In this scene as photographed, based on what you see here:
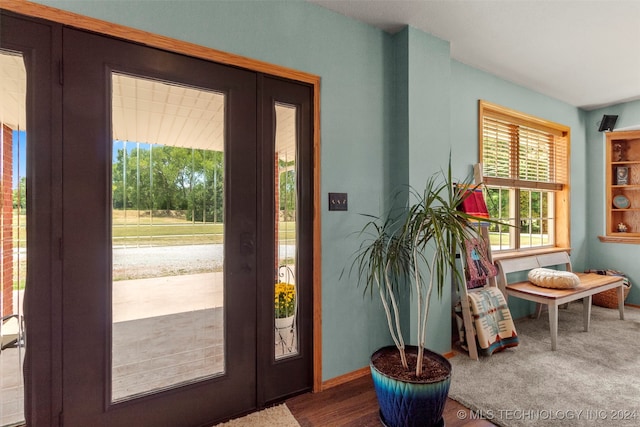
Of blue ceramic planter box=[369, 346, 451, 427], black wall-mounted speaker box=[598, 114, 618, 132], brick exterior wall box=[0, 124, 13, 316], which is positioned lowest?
blue ceramic planter box=[369, 346, 451, 427]

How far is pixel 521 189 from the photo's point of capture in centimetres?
379

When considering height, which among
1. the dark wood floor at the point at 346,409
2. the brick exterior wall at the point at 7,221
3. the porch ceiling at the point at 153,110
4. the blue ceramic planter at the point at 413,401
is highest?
the porch ceiling at the point at 153,110

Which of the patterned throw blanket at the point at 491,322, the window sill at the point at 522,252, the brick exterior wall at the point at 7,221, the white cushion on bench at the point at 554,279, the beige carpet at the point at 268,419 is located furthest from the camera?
the window sill at the point at 522,252

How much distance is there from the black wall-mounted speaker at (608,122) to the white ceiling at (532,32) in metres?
0.72

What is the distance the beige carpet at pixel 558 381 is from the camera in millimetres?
1879

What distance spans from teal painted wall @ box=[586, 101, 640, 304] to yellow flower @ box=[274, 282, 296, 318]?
462 centimetres

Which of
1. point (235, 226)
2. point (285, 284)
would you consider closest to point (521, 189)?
point (285, 284)

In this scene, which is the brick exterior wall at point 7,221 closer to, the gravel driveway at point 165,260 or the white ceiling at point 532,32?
the gravel driveway at point 165,260

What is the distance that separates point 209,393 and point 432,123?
7.99ft

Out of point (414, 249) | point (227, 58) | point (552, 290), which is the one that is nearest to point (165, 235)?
point (227, 58)

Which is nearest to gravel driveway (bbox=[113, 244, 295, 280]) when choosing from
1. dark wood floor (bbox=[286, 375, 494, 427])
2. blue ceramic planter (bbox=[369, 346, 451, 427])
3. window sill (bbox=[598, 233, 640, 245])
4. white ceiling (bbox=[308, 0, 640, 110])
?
dark wood floor (bbox=[286, 375, 494, 427])

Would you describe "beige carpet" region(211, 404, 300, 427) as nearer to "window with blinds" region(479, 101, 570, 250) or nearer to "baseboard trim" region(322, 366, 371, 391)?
"baseboard trim" region(322, 366, 371, 391)

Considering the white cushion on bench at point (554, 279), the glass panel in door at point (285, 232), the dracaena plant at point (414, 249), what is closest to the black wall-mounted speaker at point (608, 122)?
Result: the white cushion on bench at point (554, 279)

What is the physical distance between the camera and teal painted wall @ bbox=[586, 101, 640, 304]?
411 cm
